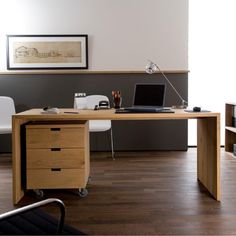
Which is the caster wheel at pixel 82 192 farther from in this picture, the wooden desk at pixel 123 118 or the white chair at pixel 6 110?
the white chair at pixel 6 110

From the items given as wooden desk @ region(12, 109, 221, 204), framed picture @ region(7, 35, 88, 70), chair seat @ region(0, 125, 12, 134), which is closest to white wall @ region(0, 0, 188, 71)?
framed picture @ region(7, 35, 88, 70)

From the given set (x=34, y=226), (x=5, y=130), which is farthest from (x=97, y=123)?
(x=34, y=226)

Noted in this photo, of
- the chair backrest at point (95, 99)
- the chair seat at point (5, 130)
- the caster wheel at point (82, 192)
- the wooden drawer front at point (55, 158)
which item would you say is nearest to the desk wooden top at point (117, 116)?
the wooden drawer front at point (55, 158)

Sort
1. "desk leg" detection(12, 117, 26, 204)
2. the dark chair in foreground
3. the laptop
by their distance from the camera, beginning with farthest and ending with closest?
the laptop → "desk leg" detection(12, 117, 26, 204) → the dark chair in foreground

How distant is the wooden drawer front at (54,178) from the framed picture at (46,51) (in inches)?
92.4

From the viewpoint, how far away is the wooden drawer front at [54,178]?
279 centimetres

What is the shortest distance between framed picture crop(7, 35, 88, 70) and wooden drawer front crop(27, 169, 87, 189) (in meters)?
2.35

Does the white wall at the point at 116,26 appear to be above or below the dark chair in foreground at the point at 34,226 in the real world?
above

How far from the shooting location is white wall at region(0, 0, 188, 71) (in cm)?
477

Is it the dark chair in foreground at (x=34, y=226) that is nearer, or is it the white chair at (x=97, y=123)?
the dark chair in foreground at (x=34, y=226)

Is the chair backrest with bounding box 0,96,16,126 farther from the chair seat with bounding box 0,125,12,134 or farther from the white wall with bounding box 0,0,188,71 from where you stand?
the white wall with bounding box 0,0,188,71

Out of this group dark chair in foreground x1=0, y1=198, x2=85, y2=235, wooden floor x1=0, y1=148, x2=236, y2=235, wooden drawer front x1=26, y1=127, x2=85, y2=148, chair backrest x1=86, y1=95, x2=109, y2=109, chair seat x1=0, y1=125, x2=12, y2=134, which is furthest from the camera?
chair backrest x1=86, y1=95, x2=109, y2=109

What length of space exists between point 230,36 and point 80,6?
2.24 metres

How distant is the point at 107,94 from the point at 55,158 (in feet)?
7.39
